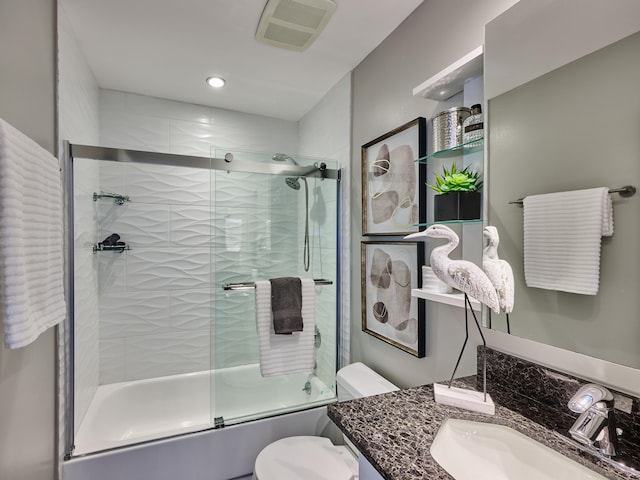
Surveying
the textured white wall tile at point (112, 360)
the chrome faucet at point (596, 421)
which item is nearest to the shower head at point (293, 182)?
the chrome faucet at point (596, 421)

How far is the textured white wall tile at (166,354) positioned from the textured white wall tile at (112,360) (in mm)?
39

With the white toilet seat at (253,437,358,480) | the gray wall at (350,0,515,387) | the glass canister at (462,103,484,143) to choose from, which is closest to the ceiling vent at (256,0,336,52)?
the gray wall at (350,0,515,387)

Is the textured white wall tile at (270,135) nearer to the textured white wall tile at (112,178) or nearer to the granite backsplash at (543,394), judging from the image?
the textured white wall tile at (112,178)

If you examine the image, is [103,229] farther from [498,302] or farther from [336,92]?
[498,302]

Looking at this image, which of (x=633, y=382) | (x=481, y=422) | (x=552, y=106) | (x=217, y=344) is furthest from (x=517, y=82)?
(x=217, y=344)

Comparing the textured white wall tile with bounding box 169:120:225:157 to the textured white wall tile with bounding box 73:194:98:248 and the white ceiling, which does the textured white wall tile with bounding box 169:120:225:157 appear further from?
the textured white wall tile with bounding box 73:194:98:248

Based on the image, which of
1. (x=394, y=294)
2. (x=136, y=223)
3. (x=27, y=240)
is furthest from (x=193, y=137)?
(x=394, y=294)

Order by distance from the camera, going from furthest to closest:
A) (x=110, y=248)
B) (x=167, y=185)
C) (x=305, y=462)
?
(x=167, y=185)
(x=110, y=248)
(x=305, y=462)

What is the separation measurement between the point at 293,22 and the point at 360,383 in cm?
190

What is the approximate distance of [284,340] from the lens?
6.39 feet

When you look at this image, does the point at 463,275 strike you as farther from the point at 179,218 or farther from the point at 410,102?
the point at 179,218

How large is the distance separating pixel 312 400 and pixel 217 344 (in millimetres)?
736

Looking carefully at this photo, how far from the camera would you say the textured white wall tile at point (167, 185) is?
99.0 inches

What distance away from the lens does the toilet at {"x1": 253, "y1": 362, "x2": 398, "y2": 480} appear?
1463 millimetres
